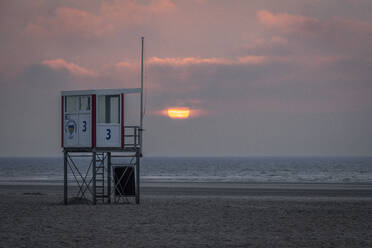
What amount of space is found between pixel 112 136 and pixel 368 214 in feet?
39.9

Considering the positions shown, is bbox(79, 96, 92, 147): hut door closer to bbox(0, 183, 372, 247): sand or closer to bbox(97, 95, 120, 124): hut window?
bbox(97, 95, 120, 124): hut window

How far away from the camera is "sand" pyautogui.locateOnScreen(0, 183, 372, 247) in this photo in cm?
1539

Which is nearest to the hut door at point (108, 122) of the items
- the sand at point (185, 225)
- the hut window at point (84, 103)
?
the hut window at point (84, 103)

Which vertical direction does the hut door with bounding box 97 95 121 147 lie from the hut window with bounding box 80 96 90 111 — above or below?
below

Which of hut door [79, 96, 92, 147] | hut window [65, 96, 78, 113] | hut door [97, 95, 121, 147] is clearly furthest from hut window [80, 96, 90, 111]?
hut door [97, 95, 121, 147]

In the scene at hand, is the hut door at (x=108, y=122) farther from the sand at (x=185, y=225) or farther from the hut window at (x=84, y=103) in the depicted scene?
the sand at (x=185, y=225)

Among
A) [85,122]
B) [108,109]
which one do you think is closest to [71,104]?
[85,122]

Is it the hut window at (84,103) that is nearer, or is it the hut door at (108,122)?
the hut door at (108,122)

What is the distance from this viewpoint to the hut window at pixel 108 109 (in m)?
24.4

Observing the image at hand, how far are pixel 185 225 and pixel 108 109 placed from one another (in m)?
8.05

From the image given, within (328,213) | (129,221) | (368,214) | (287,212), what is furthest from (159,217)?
(368,214)

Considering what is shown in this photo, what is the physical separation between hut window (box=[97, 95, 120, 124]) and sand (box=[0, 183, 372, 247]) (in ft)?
13.5

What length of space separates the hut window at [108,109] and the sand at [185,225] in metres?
4.13

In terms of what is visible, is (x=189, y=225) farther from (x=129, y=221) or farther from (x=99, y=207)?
(x=99, y=207)
